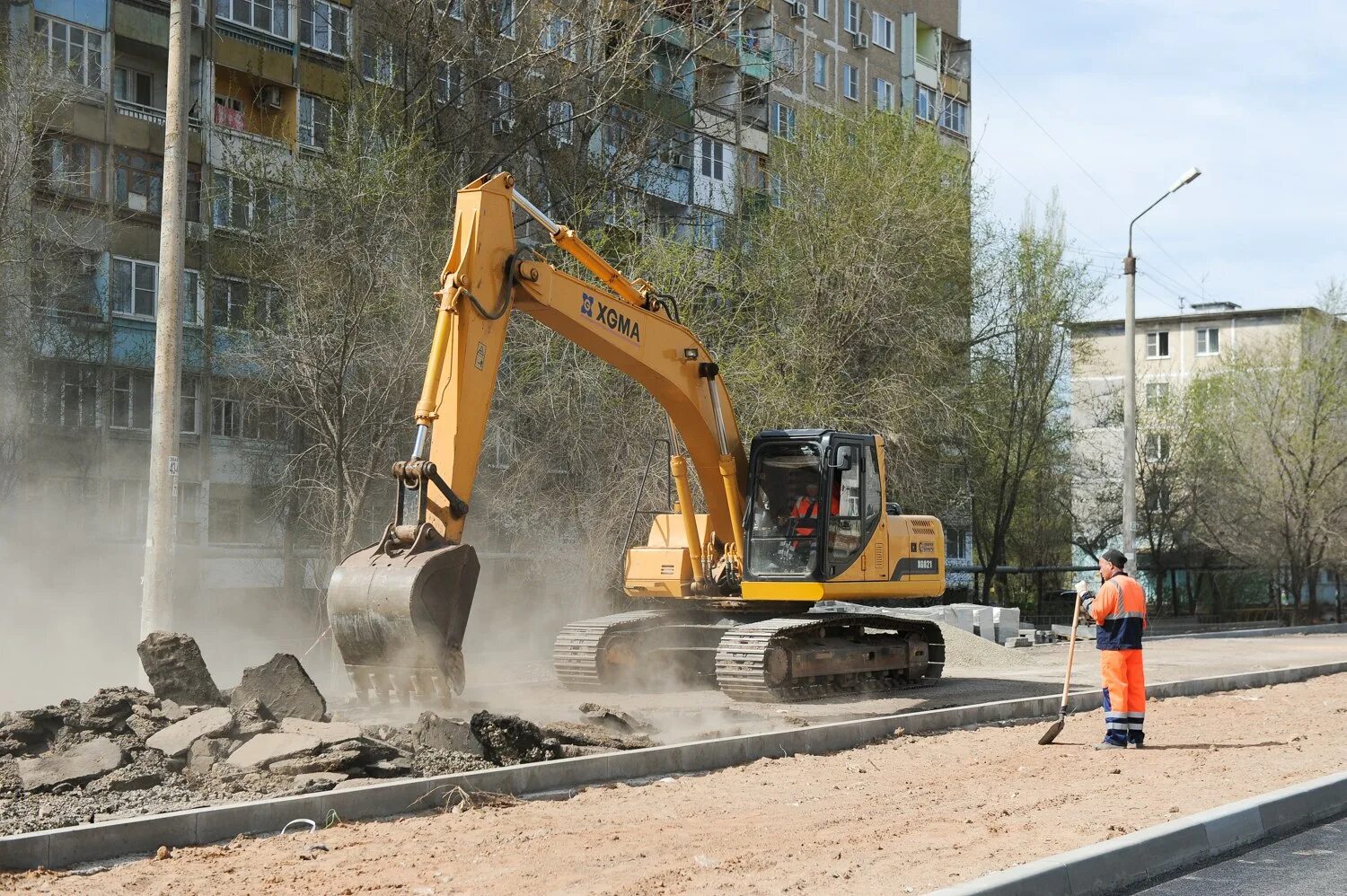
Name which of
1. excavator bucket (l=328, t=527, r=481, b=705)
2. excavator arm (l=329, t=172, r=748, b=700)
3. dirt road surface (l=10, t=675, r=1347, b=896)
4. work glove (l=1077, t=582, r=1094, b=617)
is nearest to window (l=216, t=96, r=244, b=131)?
excavator arm (l=329, t=172, r=748, b=700)

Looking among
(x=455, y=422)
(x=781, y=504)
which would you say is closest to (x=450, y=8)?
(x=781, y=504)

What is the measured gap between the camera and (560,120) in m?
28.7

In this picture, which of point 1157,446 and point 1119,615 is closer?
point 1119,615

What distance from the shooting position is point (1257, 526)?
47.8m

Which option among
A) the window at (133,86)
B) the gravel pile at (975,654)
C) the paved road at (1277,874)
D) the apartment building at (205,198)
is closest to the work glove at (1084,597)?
the paved road at (1277,874)

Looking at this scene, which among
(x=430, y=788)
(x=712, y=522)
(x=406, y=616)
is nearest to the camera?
Answer: (x=430, y=788)

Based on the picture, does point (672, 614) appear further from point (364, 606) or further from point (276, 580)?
point (276, 580)

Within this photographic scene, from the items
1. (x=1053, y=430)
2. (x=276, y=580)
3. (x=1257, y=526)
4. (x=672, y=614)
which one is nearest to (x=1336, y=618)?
(x=1257, y=526)

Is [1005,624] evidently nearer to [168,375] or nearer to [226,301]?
[226,301]

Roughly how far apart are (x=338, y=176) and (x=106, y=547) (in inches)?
372

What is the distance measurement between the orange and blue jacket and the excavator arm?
5.43 m

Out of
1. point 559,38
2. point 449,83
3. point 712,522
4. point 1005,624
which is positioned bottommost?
point 1005,624

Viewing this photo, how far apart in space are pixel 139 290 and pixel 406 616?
2181 centimetres

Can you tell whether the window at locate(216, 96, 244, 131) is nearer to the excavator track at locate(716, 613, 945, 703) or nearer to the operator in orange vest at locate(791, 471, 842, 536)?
the operator in orange vest at locate(791, 471, 842, 536)
